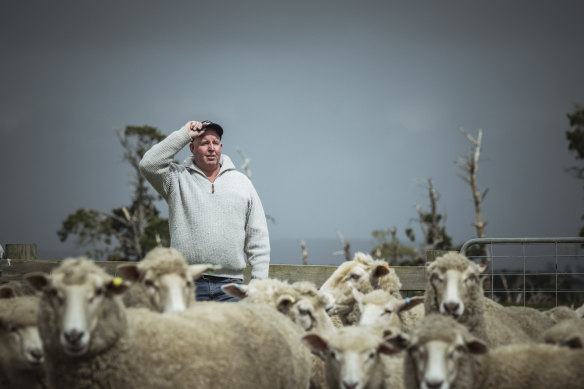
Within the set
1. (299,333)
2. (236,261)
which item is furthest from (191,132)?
(299,333)

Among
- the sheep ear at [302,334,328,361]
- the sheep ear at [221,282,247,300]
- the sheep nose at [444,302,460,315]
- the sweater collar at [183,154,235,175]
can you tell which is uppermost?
the sweater collar at [183,154,235,175]

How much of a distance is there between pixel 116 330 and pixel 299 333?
2.11 m

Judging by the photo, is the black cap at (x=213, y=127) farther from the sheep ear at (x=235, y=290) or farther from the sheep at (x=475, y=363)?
the sheep at (x=475, y=363)

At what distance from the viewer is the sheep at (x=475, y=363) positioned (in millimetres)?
4137

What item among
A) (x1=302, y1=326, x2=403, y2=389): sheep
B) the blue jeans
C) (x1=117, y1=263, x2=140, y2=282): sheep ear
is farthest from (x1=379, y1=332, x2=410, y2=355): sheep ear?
the blue jeans

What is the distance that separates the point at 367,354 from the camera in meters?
4.64

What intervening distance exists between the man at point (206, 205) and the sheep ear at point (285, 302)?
0.70m

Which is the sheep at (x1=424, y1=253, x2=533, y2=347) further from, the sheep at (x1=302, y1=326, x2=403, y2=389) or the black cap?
the black cap

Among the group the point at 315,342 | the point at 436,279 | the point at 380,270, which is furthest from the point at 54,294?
the point at 380,270

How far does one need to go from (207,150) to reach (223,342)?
2.72 meters

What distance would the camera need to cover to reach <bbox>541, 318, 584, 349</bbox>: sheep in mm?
4402

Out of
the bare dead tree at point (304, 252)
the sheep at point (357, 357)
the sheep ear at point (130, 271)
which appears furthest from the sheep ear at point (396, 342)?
the bare dead tree at point (304, 252)

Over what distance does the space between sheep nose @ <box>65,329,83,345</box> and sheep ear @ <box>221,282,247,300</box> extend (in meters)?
2.58

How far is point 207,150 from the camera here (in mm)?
6438
